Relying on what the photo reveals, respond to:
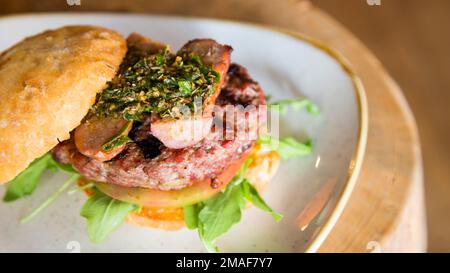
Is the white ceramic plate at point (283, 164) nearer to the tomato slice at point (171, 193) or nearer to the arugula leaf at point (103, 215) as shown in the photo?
the arugula leaf at point (103, 215)

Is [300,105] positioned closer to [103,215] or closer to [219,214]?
[219,214]

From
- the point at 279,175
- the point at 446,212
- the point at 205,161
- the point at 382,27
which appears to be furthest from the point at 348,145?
the point at 382,27

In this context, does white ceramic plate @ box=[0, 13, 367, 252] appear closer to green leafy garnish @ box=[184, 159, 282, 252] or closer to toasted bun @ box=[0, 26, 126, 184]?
green leafy garnish @ box=[184, 159, 282, 252]

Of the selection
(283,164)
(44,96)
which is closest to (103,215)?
(44,96)

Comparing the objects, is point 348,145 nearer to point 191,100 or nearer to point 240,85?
point 240,85

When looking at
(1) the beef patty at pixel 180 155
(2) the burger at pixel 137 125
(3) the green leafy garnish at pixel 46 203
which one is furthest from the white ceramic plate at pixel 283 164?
(1) the beef patty at pixel 180 155
